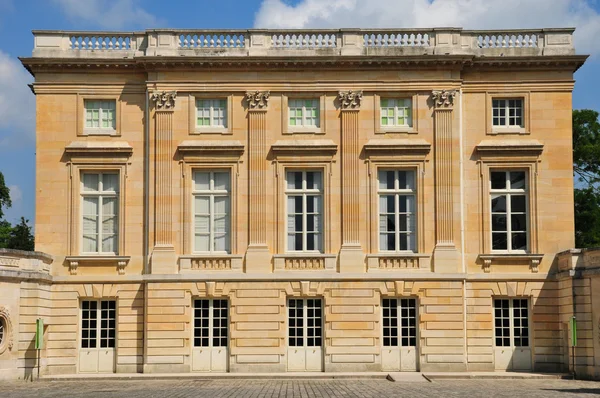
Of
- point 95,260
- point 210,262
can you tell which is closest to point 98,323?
point 95,260

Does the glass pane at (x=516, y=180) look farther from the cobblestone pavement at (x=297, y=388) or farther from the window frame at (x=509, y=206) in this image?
the cobblestone pavement at (x=297, y=388)

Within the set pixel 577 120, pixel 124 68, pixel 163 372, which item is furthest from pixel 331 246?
pixel 577 120

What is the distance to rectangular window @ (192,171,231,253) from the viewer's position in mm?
35688

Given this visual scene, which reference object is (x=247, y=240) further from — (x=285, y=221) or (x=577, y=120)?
(x=577, y=120)

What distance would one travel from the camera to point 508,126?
3631 cm

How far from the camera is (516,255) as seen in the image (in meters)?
35.4

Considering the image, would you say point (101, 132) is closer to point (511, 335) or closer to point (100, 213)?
point (100, 213)

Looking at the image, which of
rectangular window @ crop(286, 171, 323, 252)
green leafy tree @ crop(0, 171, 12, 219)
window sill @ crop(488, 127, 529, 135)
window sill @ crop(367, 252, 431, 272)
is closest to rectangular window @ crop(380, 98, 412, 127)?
window sill @ crop(488, 127, 529, 135)

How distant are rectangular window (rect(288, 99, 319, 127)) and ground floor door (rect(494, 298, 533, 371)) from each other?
29.3 feet

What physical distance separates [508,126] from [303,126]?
7.21 meters

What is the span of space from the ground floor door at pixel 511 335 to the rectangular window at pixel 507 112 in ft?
20.3

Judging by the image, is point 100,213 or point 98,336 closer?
point 98,336

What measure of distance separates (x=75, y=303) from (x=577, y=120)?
87.7 feet

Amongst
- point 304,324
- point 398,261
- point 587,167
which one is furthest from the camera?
point 587,167
